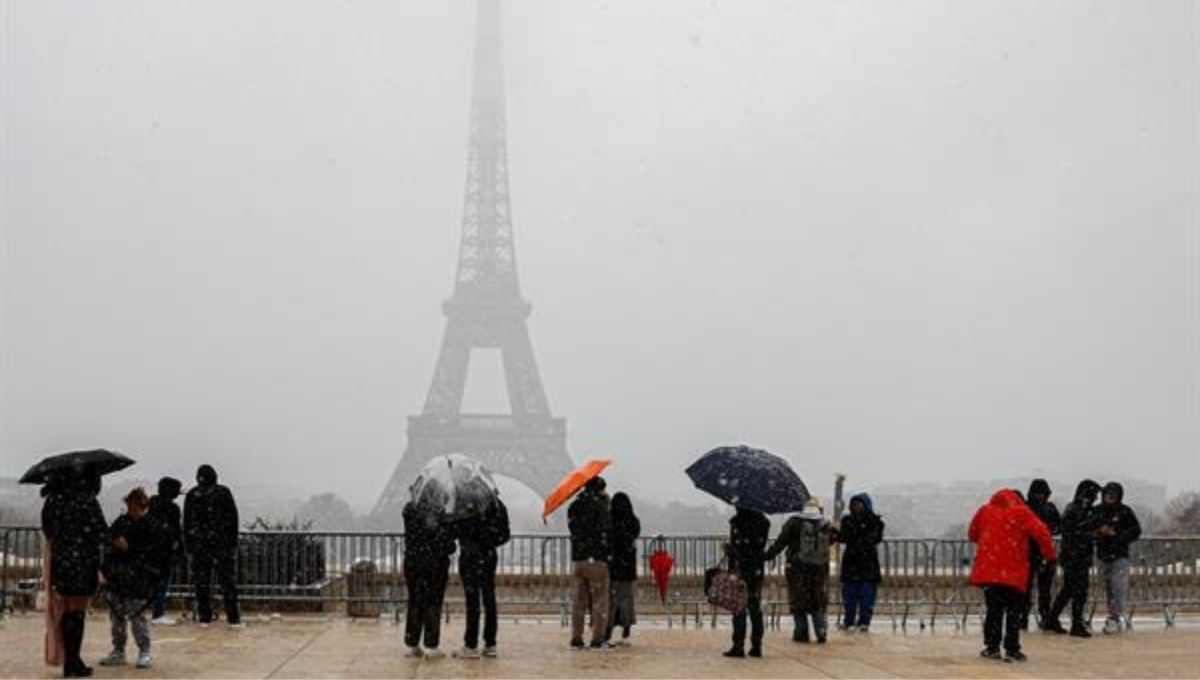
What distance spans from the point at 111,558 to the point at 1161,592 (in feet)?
40.4

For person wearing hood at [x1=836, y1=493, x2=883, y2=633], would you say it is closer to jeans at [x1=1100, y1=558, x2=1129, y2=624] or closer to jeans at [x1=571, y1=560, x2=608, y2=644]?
jeans at [x1=1100, y1=558, x2=1129, y2=624]

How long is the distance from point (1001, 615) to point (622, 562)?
10.3ft

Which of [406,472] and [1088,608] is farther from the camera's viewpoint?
[406,472]

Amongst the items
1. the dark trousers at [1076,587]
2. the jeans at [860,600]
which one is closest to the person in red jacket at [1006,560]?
the dark trousers at [1076,587]

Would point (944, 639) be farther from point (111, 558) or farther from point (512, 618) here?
point (111, 558)

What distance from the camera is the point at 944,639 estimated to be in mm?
13555

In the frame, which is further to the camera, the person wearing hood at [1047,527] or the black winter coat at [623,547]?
the person wearing hood at [1047,527]

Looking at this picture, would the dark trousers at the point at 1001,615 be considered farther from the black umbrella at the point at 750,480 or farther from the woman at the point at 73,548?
the woman at the point at 73,548

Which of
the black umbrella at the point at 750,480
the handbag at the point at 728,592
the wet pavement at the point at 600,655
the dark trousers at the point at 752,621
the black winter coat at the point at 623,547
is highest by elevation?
the black umbrella at the point at 750,480

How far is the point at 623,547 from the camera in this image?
487 inches

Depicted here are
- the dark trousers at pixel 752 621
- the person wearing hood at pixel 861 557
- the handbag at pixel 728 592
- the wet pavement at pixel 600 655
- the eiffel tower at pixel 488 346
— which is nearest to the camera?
the wet pavement at pixel 600 655

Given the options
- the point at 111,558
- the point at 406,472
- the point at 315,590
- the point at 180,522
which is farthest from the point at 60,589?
the point at 406,472

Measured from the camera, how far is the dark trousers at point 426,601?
37.1 ft

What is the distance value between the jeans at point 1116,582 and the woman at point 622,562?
16.0 feet
